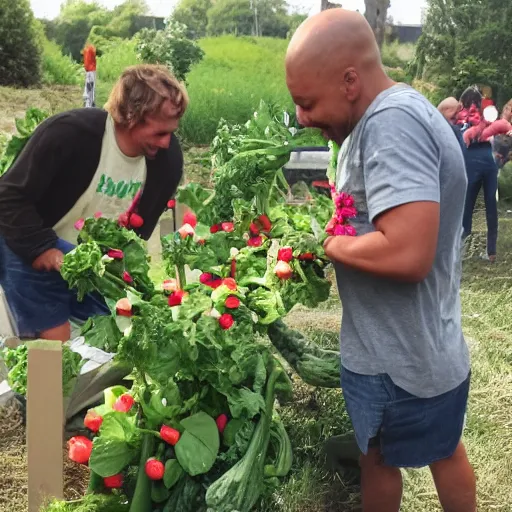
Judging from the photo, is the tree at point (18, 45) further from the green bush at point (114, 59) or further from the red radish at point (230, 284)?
the red radish at point (230, 284)

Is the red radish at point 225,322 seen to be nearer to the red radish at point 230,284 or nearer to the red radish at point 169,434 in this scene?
the red radish at point 230,284

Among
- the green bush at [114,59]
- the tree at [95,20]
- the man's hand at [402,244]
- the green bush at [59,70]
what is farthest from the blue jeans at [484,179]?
the green bush at [59,70]

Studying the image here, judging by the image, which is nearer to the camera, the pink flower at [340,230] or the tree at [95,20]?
the pink flower at [340,230]

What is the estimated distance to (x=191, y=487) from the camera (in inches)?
72.6

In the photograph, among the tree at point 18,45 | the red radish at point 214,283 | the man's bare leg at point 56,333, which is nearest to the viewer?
the red radish at point 214,283

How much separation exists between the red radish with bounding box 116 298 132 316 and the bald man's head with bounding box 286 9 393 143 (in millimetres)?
583

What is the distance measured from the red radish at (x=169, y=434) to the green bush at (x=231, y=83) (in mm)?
7952

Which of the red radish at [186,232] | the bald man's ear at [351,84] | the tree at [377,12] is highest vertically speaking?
the tree at [377,12]

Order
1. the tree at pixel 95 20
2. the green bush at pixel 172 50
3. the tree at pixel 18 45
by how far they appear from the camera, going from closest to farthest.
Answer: the green bush at pixel 172 50 < the tree at pixel 18 45 < the tree at pixel 95 20

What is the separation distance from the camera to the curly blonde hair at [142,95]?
2422 mm

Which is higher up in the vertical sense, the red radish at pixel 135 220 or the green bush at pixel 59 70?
the red radish at pixel 135 220

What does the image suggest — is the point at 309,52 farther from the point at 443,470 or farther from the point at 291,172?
the point at 291,172

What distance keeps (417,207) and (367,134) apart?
19 cm

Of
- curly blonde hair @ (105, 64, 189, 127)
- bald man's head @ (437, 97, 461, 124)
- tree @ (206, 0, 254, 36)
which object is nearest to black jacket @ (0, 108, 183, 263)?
curly blonde hair @ (105, 64, 189, 127)
